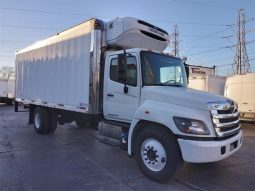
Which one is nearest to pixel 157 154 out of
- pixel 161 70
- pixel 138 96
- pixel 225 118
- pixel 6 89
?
pixel 138 96

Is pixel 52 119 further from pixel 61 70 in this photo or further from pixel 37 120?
pixel 61 70

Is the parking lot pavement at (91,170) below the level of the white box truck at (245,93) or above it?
below

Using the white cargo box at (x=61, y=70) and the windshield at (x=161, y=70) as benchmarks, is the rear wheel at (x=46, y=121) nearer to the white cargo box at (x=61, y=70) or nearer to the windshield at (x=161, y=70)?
the white cargo box at (x=61, y=70)

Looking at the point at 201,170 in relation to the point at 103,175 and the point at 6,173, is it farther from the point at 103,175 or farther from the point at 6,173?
the point at 6,173

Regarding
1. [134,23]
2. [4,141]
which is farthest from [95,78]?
[4,141]

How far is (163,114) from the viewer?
5.80m

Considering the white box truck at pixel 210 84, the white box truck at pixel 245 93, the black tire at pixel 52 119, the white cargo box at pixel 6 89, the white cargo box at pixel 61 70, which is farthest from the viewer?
the white cargo box at pixel 6 89

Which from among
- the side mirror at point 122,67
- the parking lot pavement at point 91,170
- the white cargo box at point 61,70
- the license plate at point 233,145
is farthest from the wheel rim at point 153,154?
the white cargo box at point 61,70

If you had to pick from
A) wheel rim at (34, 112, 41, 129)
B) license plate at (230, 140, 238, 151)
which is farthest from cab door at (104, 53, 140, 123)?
wheel rim at (34, 112, 41, 129)

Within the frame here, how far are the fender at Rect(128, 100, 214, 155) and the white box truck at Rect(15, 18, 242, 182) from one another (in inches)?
0.7

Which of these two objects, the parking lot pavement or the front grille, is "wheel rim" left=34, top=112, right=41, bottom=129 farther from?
the front grille

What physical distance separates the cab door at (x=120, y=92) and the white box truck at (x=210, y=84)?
1152 cm

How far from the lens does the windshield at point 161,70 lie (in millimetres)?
6648

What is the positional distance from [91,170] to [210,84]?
13.1m
